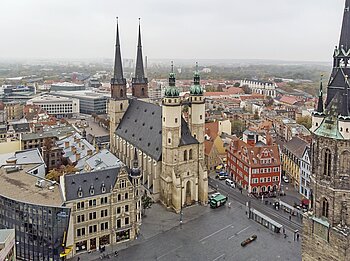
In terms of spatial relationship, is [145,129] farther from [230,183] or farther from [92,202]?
[92,202]

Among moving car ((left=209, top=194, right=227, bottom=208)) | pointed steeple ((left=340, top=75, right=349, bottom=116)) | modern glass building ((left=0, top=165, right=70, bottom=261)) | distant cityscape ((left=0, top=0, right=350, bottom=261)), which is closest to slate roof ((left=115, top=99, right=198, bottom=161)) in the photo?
distant cityscape ((left=0, top=0, right=350, bottom=261))

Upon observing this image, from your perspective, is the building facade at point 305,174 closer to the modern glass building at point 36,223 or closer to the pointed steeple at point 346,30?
the pointed steeple at point 346,30

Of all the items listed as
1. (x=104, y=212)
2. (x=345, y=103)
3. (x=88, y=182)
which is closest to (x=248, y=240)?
(x=104, y=212)

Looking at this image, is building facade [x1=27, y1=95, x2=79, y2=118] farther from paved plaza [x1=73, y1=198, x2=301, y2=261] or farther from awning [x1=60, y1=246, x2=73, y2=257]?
awning [x1=60, y1=246, x2=73, y2=257]

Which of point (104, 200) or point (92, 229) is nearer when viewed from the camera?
point (92, 229)

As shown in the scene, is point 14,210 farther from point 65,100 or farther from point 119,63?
point 65,100
